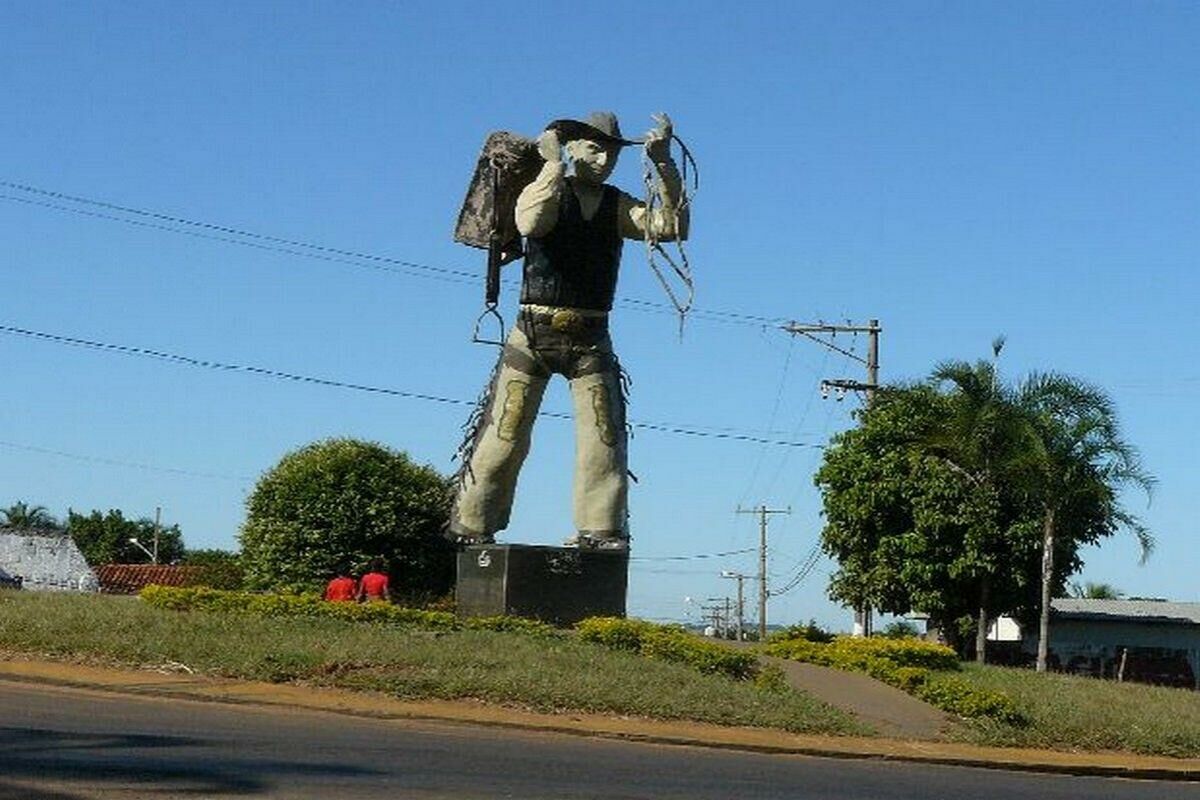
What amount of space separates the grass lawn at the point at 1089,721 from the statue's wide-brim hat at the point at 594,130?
8.57 m

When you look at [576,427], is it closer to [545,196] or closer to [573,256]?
[573,256]

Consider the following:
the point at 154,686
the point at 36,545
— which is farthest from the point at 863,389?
the point at 154,686

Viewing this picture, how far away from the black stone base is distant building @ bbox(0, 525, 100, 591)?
30.4m

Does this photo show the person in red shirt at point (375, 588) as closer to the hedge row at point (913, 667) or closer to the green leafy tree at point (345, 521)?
the green leafy tree at point (345, 521)

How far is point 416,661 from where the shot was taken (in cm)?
2027

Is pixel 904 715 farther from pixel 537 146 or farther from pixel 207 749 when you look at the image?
pixel 207 749

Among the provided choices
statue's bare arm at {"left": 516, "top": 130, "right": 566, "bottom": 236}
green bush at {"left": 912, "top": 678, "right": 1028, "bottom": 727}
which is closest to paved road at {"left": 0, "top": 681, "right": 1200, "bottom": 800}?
green bush at {"left": 912, "top": 678, "right": 1028, "bottom": 727}

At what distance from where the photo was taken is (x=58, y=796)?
1104 cm

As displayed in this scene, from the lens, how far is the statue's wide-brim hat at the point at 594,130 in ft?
78.7

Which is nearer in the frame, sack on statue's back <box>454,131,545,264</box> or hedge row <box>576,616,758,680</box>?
hedge row <box>576,616,758,680</box>

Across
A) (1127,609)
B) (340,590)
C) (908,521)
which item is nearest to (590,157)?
(340,590)

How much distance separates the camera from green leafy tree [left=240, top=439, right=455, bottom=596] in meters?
30.8

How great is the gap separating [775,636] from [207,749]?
1820 cm

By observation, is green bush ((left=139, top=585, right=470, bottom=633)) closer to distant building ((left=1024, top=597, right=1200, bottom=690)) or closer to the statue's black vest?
the statue's black vest
